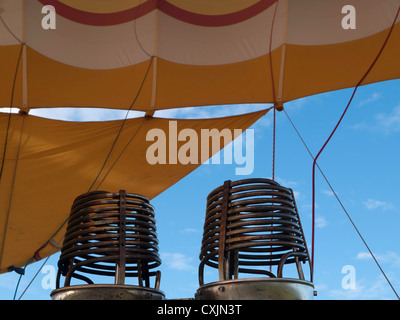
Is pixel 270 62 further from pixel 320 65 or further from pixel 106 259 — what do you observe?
pixel 106 259

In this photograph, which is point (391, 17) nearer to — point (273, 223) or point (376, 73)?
point (376, 73)

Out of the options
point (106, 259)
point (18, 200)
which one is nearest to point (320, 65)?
point (18, 200)

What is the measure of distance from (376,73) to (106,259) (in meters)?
4.21

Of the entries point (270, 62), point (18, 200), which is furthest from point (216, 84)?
point (18, 200)

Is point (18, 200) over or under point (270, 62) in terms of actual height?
under

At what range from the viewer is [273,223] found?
1.76 m

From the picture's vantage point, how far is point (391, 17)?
5.09 m

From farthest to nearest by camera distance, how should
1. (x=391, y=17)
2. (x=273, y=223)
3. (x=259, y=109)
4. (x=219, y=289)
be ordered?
(x=259, y=109) < (x=391, y=17) < (x=273, y=223) < (x=219, y=289)

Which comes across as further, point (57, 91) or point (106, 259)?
point (57, 91)

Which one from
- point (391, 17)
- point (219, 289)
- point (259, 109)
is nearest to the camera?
point (219, 289)
